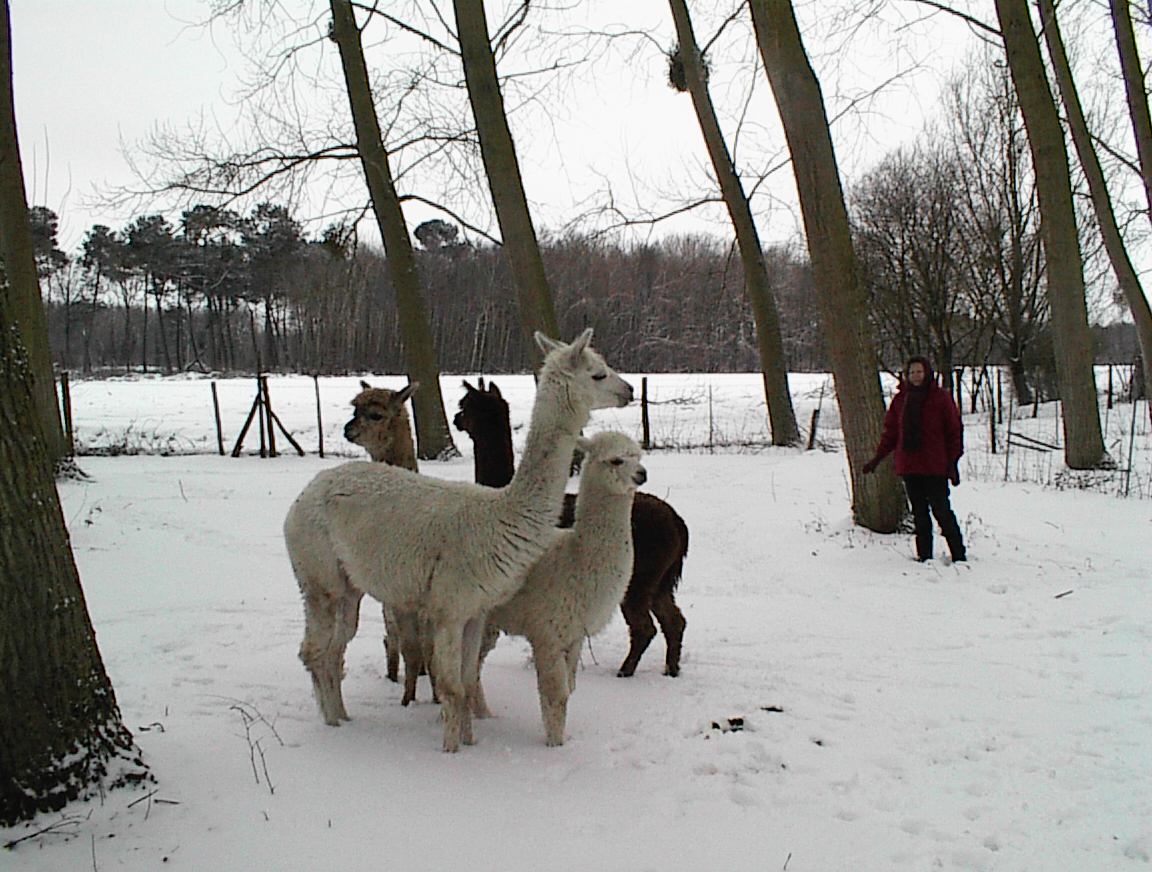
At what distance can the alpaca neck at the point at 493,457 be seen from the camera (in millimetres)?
5465

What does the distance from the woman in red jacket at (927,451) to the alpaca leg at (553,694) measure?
4823 millimetres

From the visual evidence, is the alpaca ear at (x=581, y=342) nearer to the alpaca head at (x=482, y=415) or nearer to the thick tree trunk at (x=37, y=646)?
the alpaca head at (x=482, y=415)

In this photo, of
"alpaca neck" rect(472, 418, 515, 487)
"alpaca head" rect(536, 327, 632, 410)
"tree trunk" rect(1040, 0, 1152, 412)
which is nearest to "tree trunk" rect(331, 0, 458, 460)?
"alpaca neck" rect(472, 418, 515, 487)

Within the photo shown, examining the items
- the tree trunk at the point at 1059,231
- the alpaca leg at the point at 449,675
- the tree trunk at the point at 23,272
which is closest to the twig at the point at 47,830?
the alpaca leg at the point at 449,675

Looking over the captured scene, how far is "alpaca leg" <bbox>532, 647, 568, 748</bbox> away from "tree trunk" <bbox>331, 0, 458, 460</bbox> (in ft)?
37.2

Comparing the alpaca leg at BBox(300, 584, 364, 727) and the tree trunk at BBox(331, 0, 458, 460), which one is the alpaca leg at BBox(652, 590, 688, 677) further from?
the tree trunk at BBox(331, 0, 458, 460)

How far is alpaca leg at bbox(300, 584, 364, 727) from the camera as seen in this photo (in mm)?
4020

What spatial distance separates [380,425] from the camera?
4969 mm

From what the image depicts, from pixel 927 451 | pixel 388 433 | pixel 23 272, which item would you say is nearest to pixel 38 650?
pixel 388 433

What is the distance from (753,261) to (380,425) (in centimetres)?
1387

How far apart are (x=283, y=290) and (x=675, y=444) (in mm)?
45096

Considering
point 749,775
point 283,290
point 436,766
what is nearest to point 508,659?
point 436,766

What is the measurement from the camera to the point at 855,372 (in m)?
8.51

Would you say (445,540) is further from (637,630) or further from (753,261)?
(753,261)
